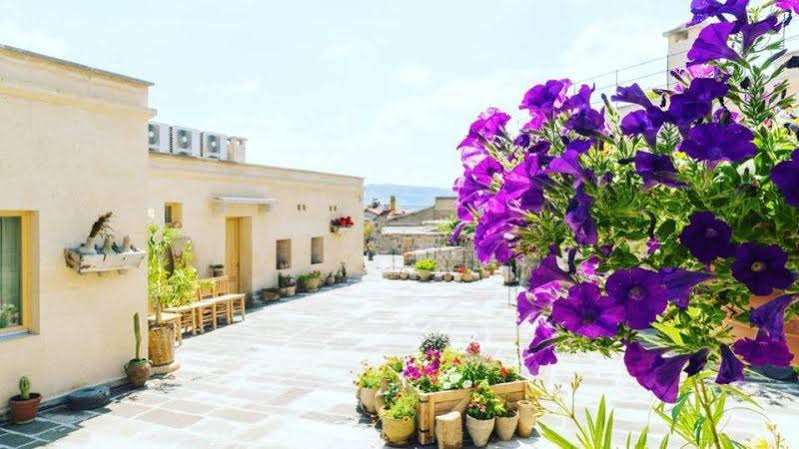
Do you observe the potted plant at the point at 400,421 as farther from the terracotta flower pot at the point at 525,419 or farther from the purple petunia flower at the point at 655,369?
the purple petunia flower at the point at 655,369

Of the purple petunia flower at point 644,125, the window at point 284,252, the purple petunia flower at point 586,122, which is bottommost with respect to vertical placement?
the window at point 284,252

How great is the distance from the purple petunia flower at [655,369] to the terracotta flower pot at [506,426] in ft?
17.5

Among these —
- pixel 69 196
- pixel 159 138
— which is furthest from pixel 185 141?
pixel 69 196

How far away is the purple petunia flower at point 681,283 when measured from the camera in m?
0.88

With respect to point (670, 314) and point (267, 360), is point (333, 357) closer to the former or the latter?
point (267, 360)

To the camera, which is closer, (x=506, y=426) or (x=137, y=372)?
(x=506, y=426)

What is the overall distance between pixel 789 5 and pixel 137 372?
8712 millimetres

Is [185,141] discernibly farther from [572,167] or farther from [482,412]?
[572,167]

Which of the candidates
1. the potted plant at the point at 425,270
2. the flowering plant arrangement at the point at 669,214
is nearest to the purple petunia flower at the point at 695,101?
the flowering plant arrangement at the point at 669,214

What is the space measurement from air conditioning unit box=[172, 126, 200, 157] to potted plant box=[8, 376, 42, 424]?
29.5ft

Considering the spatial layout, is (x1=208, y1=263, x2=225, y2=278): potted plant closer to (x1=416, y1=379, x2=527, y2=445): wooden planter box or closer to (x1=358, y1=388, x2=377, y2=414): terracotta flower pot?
(x1=358, y1=388, x2=377, y2=414): terracotta flower pot

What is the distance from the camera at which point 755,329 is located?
1010 millimetres

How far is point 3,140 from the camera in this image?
22.2 feet

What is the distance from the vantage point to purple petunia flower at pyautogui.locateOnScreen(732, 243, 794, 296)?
85 cm
